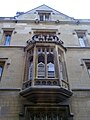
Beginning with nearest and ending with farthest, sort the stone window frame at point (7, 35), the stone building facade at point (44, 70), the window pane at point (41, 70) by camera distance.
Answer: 1. the stone building facade at point (44, 70)
2. the window pane at point (41, 70)
3. the stone window frame at point (7, 35)

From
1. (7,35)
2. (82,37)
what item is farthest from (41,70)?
(82,37)

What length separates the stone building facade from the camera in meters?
8.72

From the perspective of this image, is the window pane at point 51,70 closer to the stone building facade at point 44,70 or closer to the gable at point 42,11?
the stone building facade at point 44,70

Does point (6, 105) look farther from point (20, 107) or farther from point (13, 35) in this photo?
point (13, 35)

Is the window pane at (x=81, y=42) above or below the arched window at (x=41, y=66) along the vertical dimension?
above

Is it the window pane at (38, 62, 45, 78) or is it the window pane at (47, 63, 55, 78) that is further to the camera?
the window pane at (47, 63, 55, 78)

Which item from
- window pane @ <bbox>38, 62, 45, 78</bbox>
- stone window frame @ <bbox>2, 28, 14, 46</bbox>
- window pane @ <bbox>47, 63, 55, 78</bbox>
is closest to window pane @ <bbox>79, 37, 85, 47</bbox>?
window pane @ <bbox>47, 63, 55, 78</bbox>

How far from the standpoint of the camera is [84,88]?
978 centimetres

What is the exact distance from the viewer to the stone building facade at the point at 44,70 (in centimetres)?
872

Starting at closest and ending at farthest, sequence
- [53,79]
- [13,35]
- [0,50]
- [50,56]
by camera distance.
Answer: [53,79], [50,56], [0,50], [13,35]

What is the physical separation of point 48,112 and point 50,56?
3607 mm

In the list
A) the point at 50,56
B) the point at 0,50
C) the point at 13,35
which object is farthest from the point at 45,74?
the point at 13,35

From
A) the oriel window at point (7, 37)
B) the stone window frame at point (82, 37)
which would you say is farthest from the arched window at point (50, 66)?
the oriel window at point (7, 37)

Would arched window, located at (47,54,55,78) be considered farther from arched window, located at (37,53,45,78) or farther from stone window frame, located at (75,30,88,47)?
stone window frame, located at (75,30,88,47)
